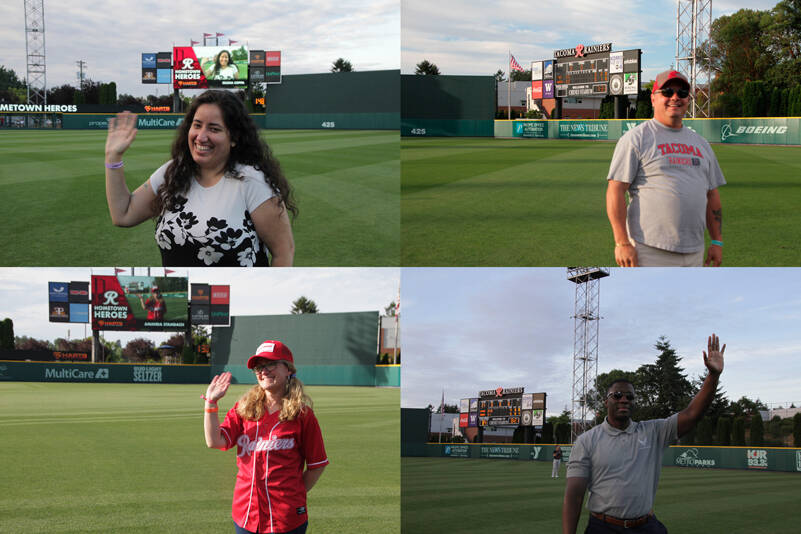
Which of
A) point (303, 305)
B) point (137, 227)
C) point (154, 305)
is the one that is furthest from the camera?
point (303, 305)

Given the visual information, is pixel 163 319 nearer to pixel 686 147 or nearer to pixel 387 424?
pixel 387 424

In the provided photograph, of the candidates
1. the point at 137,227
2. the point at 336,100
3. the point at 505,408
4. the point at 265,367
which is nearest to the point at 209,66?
the point at 336,100

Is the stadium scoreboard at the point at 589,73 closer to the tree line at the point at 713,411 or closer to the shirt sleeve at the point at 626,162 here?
the tree line at the point at 713,411

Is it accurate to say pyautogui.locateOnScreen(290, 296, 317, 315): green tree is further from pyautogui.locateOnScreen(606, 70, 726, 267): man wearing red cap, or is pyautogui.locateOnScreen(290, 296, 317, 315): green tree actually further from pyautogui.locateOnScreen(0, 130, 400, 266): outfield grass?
pyautogui.locateOnScreen(606, 70, 726, 267): man wearing red cap

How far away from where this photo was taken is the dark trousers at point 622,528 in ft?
11.1

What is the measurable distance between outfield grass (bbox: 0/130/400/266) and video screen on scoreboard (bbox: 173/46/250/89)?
22.2m

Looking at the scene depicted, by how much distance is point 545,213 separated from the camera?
1111cm

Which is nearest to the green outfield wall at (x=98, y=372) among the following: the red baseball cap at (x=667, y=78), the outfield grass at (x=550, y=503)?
the outfield grass at (x=550, y=503)

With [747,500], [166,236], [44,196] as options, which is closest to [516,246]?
[747,500]

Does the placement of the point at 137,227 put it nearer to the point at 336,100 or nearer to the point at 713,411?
the point at 713,411

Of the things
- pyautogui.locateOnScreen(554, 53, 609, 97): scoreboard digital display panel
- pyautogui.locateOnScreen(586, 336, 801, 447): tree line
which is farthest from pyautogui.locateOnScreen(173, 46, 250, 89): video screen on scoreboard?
pyautogui.locateOnScreen(586, 336, 801, 447): tree line

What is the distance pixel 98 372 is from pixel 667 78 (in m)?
24.9

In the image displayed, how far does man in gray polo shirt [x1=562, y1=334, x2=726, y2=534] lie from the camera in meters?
3.38

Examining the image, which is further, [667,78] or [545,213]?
[545,213]
